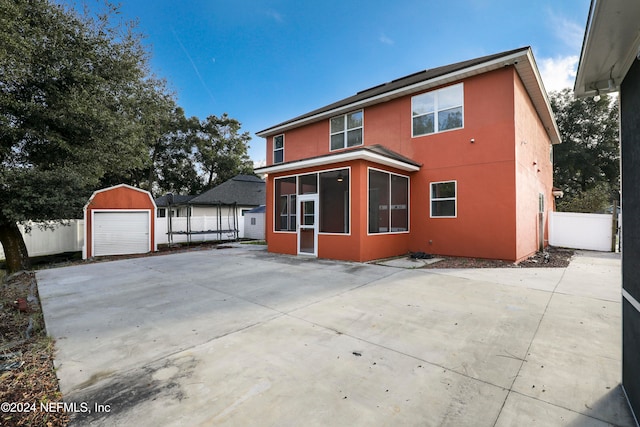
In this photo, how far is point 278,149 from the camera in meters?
14.3

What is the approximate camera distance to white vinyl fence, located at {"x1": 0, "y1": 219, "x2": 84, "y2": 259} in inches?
469

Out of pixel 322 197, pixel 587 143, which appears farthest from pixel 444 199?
pixel 587 143

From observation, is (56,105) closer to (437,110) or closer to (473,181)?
(437,110)

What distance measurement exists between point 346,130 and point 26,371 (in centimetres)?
1085

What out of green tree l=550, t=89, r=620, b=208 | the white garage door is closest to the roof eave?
the white garage door

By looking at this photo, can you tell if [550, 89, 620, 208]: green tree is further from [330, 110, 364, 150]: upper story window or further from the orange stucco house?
[330, 110, 364, 150]: upper story window

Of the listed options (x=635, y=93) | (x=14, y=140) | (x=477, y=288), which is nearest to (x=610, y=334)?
(x=477, y=288)

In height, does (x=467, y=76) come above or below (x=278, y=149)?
above

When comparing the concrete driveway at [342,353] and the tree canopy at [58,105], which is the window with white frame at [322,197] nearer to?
the concrete driveway at [342,353]

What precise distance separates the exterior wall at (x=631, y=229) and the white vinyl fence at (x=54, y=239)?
51.1 feet

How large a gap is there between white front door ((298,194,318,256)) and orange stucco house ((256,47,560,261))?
4 cm

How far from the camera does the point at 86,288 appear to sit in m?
5.81

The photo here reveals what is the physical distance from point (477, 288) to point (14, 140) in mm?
12695

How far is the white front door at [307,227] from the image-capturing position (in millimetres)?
9469
